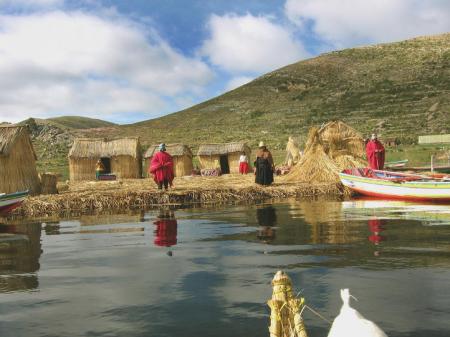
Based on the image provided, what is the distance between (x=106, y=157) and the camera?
97.0 feet

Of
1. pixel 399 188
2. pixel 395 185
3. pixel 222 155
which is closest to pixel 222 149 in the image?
pixel 222 155

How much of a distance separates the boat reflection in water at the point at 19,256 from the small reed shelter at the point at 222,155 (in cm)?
1846

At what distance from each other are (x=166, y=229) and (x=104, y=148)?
63.0 feet

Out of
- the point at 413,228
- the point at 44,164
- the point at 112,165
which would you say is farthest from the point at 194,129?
the point at 413,228

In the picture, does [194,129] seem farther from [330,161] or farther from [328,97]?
[330,161]

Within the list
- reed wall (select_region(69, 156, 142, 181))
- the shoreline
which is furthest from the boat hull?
reed wall (select_region(69, 156, 142, 181))

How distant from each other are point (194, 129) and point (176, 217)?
54.0m

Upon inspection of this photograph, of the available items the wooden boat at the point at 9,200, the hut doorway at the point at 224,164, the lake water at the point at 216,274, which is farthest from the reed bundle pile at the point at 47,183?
the hut doorway at the point at 224,164

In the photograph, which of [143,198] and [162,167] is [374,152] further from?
[143,198]

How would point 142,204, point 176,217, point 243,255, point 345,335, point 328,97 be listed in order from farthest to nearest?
point 328,97 → point 142,204 → point 176,217 → point 243,255 → point 345,335

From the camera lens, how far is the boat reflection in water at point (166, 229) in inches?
379

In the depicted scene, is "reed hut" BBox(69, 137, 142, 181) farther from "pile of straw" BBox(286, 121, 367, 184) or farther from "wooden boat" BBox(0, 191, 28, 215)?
"wooden boat" BBox(0, 191, 28, 215)

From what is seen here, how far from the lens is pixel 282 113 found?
68625 mm

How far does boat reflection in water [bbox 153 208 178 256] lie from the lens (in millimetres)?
9634
